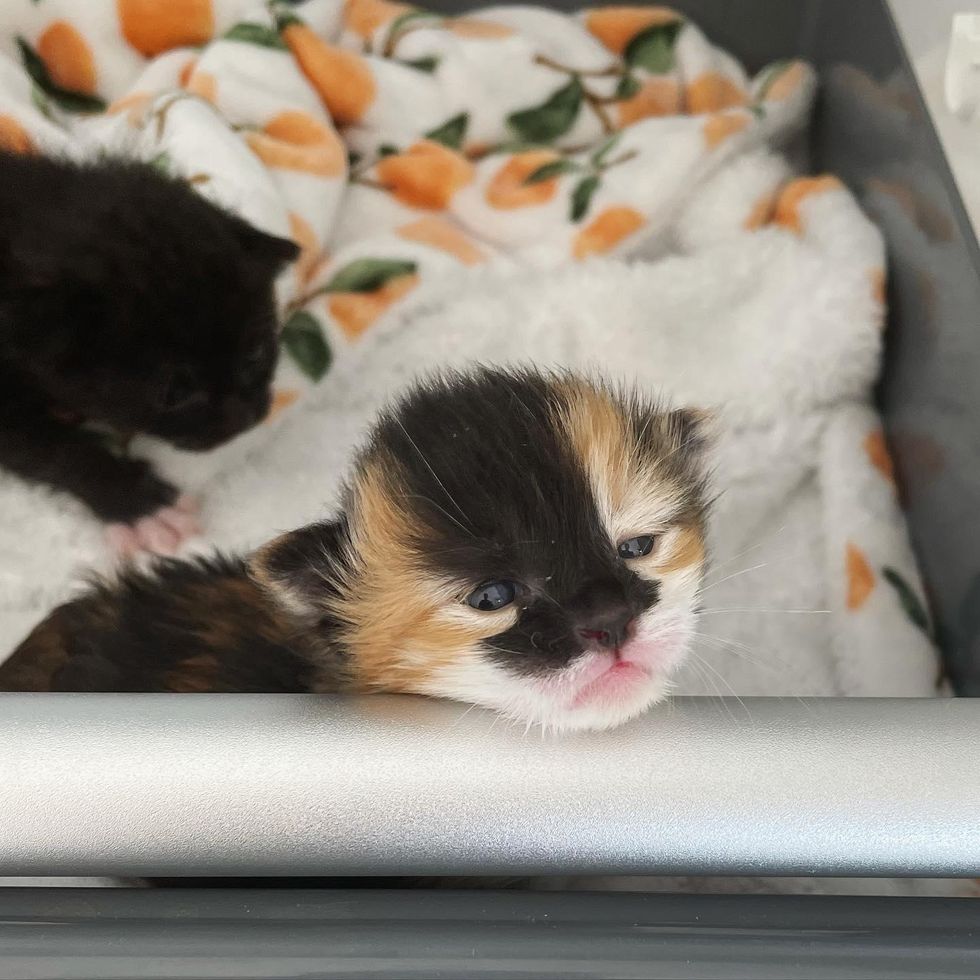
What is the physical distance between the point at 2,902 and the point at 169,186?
3.15ft

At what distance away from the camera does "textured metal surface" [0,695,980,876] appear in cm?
65

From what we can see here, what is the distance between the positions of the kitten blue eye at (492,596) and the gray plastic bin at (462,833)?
13 cm

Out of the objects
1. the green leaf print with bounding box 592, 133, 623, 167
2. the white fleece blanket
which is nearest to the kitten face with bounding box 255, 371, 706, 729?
the white fleece blanket

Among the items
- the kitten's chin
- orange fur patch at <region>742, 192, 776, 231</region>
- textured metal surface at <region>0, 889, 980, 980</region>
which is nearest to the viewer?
textured metal surface at <region>0, 889, 980, 980</region>

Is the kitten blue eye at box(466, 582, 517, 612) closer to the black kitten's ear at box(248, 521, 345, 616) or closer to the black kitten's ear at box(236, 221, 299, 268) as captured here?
the black kitten's ear at box(248, 521, 345, 616)

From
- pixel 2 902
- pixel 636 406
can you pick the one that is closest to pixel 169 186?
pixel 636 406

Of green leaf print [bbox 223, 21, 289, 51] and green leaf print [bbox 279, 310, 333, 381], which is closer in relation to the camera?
green leaf print [bbox 279, 310, 333, 381]

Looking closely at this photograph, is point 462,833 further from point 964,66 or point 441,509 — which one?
point 964,66

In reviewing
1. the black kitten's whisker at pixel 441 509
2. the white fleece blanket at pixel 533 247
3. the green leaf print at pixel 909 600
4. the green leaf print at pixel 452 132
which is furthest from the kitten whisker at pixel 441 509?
the green leaf print at pixel 452 132

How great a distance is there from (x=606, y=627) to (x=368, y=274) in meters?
0.96

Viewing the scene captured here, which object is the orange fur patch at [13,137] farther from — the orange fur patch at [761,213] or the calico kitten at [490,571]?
the orange fur patch at [761,213]

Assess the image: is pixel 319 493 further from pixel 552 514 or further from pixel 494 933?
pixel 494 933

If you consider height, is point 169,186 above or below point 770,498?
above

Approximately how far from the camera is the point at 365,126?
1814 mm
